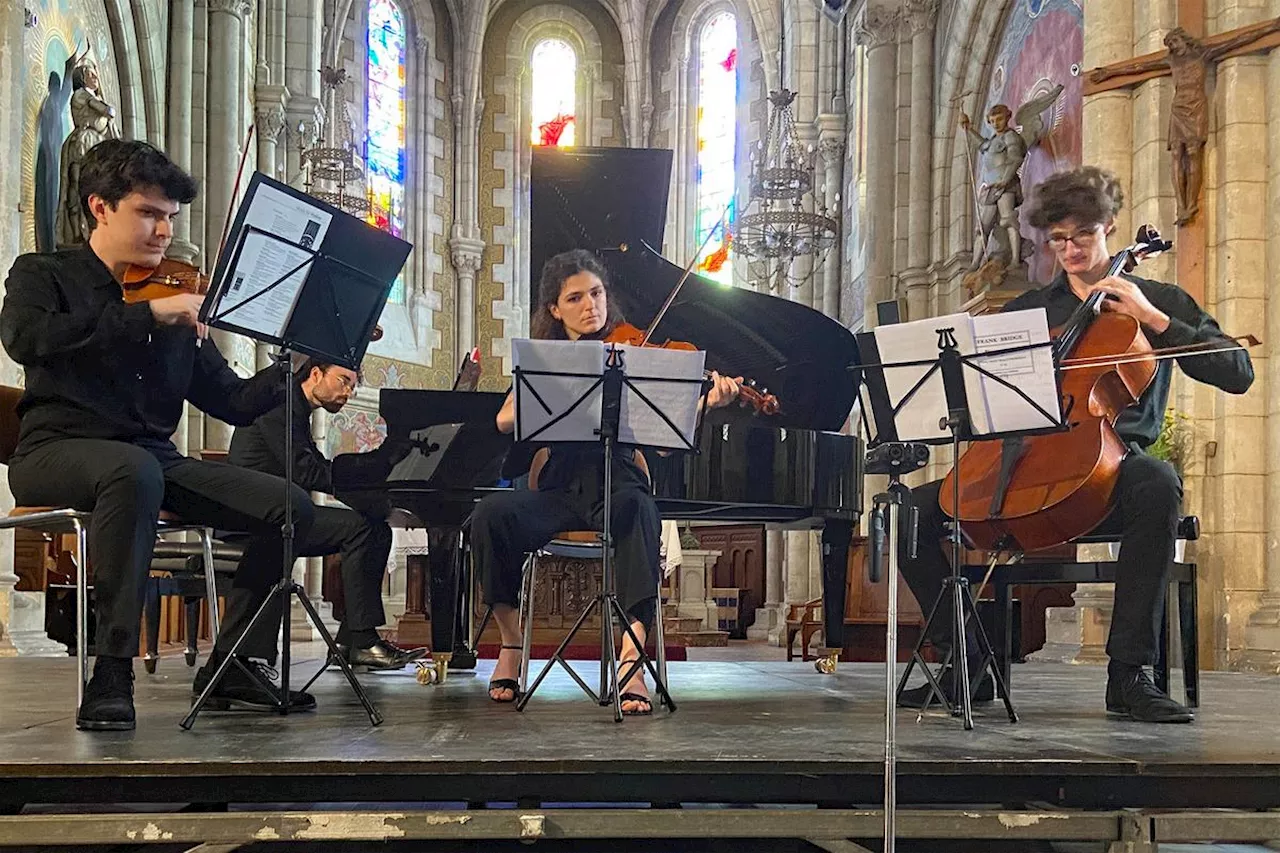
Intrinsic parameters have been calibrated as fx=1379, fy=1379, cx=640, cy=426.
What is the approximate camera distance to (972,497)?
4.07 m

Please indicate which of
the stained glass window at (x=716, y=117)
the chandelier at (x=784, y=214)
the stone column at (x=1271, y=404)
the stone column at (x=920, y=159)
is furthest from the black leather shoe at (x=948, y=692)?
the stained glass window at (x=716, y=117)

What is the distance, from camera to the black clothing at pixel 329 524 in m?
4.91

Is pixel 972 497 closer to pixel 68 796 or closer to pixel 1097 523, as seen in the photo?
pixel 1097 523

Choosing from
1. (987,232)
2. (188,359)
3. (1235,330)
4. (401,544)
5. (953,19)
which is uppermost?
(953,19)

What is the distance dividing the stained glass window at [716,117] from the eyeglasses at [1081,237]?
633 inches

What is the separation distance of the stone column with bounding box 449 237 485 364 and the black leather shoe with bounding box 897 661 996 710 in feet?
55.7

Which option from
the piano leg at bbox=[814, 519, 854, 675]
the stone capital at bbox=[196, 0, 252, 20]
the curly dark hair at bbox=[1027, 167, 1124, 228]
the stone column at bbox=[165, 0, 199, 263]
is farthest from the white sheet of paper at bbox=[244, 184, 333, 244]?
the stone capital at bbox=[196, 0, 252, 20]

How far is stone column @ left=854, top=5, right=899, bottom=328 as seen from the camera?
13.9 metres

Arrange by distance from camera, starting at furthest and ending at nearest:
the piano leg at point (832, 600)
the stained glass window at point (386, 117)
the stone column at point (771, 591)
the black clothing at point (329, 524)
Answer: the stained glass window at point (386, 117) → the stone column at point (771, 591) → the piano leg at point (832, 600) → the black clothing at point (329, 524)

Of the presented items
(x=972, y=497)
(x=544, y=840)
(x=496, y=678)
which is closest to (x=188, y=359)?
(x=496, y=678)

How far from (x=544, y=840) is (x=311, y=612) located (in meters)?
0.82

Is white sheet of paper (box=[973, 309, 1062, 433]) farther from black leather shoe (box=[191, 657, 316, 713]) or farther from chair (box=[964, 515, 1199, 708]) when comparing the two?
black leather shoe (box=[191, 657, 316, 713])

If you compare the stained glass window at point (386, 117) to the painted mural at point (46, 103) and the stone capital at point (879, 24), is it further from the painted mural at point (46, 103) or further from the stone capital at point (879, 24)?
the painted mural at point (46, 103)

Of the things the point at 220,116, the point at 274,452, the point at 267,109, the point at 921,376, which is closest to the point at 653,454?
the point at 921,376
